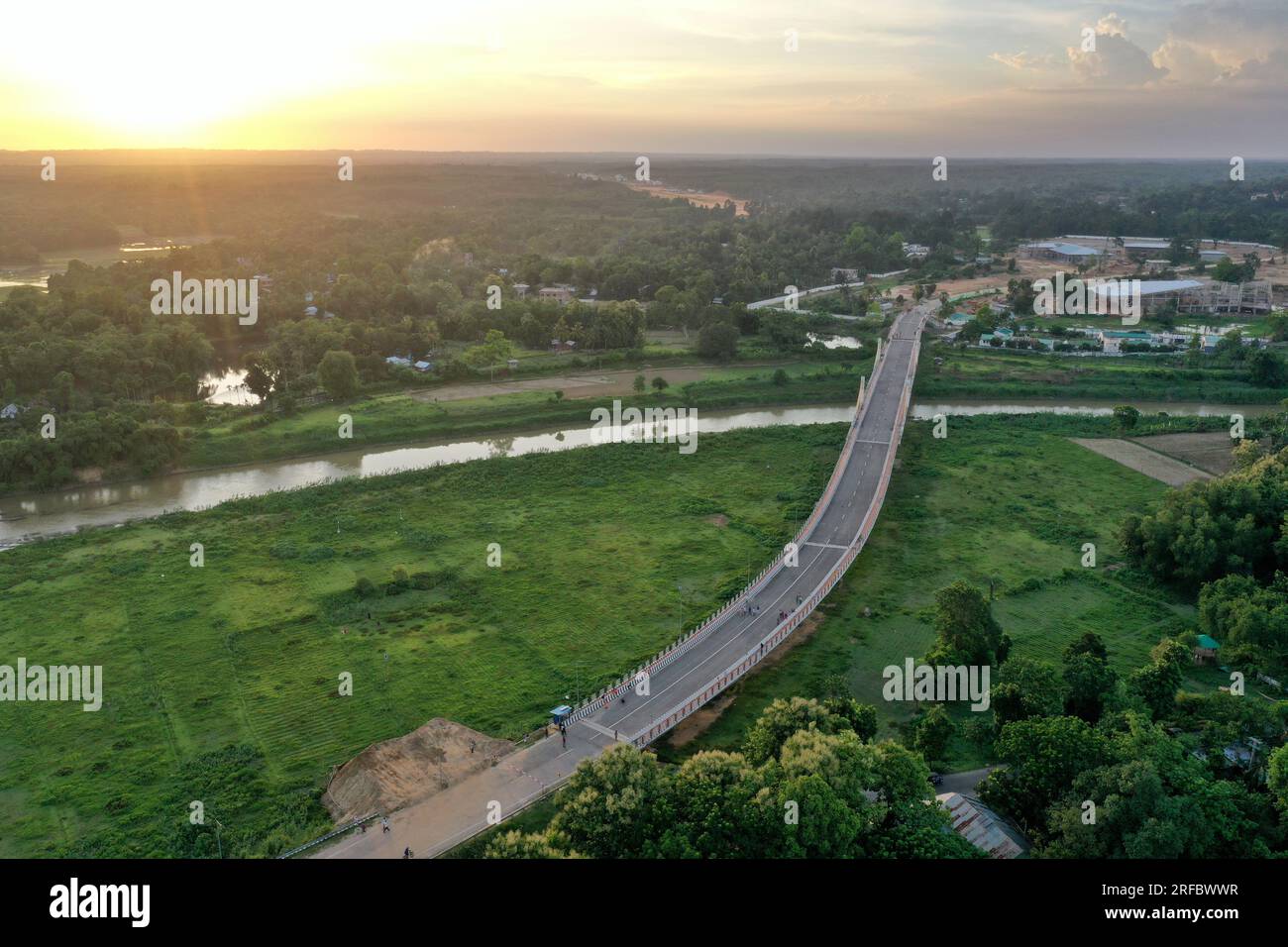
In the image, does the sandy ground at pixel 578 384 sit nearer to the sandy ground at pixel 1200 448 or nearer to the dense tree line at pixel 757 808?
the sandy ground at pixel 1200 448

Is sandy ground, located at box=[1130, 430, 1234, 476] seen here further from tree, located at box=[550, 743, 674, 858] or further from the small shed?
tree, located at box=[550, 743, 674, 858]

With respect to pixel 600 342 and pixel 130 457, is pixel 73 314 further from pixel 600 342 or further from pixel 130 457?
pixel 600 342

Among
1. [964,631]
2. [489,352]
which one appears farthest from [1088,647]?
[489,352]

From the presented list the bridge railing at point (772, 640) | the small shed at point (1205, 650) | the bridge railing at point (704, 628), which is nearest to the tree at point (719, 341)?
the bridge railing at point (704, 628)

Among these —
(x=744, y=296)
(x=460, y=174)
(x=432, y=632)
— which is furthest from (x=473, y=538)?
(x=460, y=174)

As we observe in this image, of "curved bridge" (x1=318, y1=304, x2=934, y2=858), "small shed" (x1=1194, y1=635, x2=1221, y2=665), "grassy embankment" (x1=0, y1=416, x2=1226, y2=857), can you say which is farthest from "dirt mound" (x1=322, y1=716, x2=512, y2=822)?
"small shed" (x1=1194, y1=635, x2=1221, y2=665)

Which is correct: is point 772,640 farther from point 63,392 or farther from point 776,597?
point 63,392
